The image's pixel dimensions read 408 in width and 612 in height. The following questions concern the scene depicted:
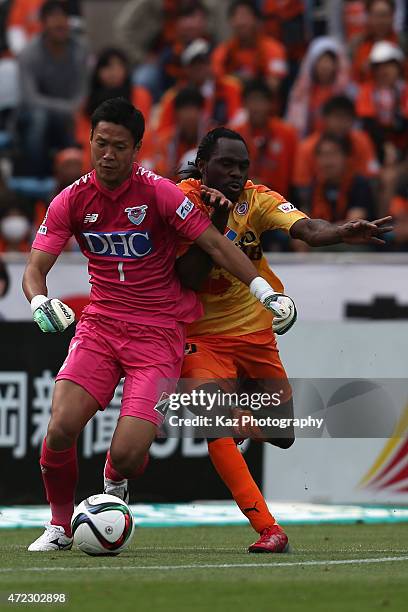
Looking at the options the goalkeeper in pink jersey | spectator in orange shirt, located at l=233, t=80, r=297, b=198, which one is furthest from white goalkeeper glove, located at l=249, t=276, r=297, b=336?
spectator in orange shirt, located at l=233, t=80, r=297, b=198

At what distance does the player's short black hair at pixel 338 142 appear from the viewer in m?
14.1

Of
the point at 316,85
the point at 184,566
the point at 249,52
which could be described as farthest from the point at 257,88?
the point at 184,566

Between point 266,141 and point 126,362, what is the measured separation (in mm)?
7067

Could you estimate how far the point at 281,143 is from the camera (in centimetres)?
1466

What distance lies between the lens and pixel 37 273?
25.5 ft

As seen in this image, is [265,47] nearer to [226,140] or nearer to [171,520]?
[171,520]

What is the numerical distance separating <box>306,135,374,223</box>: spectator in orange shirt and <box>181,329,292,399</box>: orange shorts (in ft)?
17.7

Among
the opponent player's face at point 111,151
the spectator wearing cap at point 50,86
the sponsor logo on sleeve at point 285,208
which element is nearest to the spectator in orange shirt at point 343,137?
the spectator wearing cap at point 50,86

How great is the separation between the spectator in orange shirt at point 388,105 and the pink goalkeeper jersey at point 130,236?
299 inches

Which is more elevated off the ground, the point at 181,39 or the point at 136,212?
the point at 181,39

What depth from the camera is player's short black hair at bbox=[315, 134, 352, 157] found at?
46.4ft

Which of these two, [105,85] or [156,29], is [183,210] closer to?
[105,85]

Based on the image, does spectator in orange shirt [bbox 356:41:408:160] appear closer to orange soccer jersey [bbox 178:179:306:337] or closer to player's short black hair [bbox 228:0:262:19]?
player's short black hair [bbox 228:0:262:19]

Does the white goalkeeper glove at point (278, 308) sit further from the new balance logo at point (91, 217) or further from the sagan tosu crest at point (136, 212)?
the new balance logo at point (91, 217)
